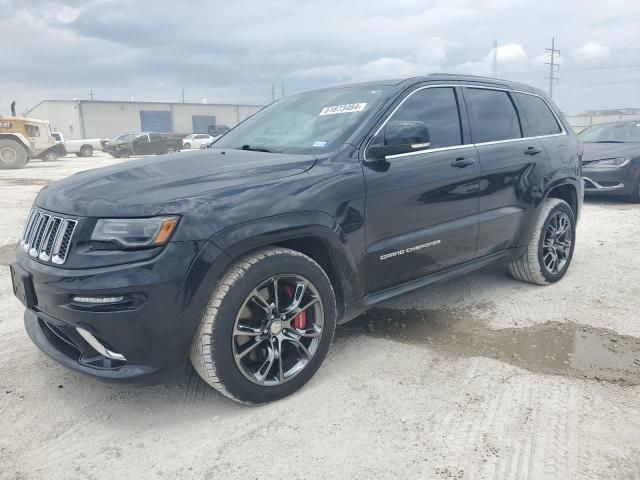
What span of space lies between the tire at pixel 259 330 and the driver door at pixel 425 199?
459 mm

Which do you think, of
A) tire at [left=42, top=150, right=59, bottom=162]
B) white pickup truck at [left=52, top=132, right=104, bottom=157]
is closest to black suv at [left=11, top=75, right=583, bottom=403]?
tire at [left=42, top=150, right=59, bottom=162]

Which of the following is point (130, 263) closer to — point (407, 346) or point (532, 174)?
point (407, 346)

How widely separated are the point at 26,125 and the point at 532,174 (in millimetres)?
23794

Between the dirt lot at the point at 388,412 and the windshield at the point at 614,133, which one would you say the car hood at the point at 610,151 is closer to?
the windshield at the point at 614,133

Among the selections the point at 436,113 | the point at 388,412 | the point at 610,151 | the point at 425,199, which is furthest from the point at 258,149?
the point at 610,151

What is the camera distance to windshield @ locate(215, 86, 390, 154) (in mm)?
3250

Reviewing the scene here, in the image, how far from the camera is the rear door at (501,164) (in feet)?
12.8

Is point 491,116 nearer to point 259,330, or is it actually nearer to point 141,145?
point 259,330

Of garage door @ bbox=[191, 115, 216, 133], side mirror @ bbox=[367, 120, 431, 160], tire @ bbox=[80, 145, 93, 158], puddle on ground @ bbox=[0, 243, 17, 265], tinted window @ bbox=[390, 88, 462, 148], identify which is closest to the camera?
side mirror @ bbox=[367, 120, 431, 160]

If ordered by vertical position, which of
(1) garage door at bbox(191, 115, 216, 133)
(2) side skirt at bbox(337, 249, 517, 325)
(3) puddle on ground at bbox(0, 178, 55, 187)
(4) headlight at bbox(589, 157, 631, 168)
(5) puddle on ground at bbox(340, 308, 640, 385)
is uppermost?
(1) garage door at bbox(191, 115, 216, 133)

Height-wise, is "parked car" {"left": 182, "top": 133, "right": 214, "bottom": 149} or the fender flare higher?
"parked car" {"left": 182, "top": 133, "right": 214, "bottom": 149}

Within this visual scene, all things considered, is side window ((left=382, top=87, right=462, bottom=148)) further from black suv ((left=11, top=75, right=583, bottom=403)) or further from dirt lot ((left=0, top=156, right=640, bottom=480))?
dirt lot ((left=0, top=156, right=640, bottom=480))

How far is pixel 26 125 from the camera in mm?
22484

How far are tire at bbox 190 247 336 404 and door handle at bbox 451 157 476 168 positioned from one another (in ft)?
4.58
